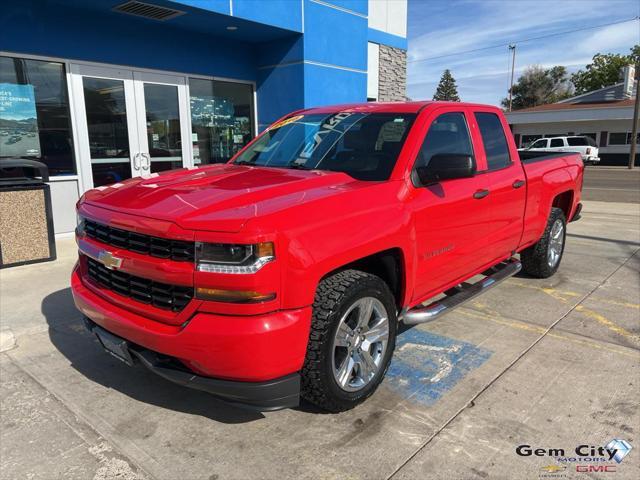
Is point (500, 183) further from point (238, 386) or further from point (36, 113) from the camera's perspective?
point (36, 113)

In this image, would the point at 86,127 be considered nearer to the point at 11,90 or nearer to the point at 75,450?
the point at 11,90

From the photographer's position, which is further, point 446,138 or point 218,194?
point 446,138

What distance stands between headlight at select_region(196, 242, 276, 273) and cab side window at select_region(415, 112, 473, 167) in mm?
1563

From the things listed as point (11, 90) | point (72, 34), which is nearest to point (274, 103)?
point (72, 34)

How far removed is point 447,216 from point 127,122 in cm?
683

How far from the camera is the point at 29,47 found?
7379mm

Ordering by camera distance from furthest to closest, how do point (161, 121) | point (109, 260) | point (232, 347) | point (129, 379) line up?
point (161, 121)
point (129, 379)
point (109, 260)
point (232, 347)

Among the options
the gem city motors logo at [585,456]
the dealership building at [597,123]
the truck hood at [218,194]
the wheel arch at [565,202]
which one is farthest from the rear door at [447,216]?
the dealership building at [597,123]

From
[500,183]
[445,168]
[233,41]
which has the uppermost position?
[233,41]

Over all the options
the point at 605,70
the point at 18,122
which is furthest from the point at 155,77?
the point at 605,70

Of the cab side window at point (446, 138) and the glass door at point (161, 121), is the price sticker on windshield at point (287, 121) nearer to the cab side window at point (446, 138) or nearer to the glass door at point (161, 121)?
the cab side window at point (446, 138)

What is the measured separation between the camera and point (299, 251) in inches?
98.7

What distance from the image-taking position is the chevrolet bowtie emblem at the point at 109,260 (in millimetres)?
2808

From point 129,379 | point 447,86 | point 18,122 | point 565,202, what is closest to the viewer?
point 129,379
